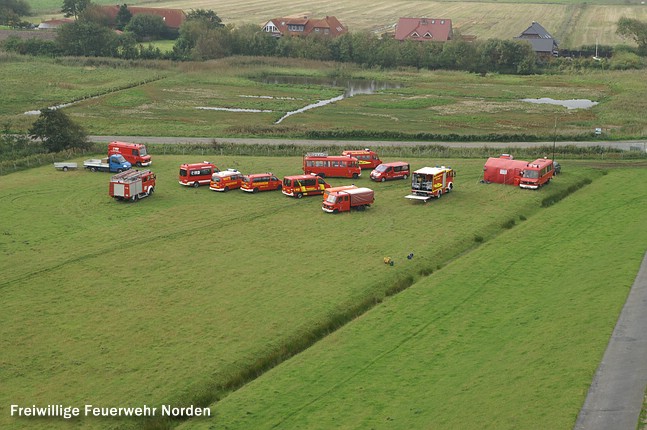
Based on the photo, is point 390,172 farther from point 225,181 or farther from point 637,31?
point 637,31

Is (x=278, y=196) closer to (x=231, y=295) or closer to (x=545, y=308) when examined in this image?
(x=231, y=295)

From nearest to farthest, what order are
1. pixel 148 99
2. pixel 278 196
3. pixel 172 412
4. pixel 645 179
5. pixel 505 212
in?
pixel 172 412 < pixel 505 212 < pixel 278 196 < pixel 645 179 < pixel 148 99

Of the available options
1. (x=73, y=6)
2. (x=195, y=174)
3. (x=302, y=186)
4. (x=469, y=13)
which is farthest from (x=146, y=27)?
(x=302, y=186)

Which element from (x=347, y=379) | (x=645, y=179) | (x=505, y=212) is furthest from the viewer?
(x=645, y=179)

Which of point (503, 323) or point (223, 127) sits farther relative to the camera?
point (223, 127)

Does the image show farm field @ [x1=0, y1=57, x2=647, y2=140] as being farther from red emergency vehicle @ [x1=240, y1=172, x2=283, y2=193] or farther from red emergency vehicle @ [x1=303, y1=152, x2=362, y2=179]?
red emergency vehicle @ [x1=240, y1=172, x2=283, y2=193]

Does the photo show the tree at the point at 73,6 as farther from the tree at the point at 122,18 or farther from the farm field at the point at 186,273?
the farm field at the point at 186,273

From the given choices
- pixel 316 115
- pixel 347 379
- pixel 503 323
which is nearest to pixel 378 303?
pixel 503 323

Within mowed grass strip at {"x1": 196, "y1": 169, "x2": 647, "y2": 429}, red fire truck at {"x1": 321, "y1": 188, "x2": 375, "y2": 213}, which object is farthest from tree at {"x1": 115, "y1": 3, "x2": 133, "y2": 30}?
mowed grass strip at {"x1": 196, "y1": 169, "x2": 647, "y2": 429}
